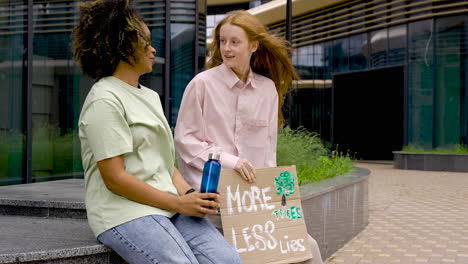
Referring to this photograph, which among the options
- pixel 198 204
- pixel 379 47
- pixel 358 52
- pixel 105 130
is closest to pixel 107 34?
pixel 105 130

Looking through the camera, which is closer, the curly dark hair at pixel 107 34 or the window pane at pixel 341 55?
the curly dark hair at pixel 107 34

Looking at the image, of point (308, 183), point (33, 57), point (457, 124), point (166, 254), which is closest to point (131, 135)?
point (166, 254)

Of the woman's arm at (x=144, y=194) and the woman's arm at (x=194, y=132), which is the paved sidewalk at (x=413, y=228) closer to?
the woman's arm at (x=194, y=132)

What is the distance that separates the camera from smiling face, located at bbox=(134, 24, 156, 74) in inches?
109

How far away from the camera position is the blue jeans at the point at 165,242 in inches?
98.3

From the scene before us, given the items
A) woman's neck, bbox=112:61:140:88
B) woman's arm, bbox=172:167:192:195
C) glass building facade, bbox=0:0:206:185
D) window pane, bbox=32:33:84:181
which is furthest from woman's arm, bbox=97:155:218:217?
window pane, bbox=32:33:84:181

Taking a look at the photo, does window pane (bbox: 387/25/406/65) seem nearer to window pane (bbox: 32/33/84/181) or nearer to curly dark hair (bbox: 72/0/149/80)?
window pane (bbox: 32/33/84/181)

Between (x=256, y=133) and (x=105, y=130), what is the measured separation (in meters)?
1.20

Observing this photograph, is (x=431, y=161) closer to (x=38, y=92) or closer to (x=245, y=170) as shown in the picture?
(x=38, y=92)

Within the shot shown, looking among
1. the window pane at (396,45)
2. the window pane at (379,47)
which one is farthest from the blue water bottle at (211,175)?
the window pane at (379,47)

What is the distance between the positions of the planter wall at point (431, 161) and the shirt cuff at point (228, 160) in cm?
1707

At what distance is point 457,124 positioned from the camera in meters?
20.5

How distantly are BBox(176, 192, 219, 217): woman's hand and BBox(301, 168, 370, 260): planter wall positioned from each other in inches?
115

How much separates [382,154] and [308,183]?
1931 cm
